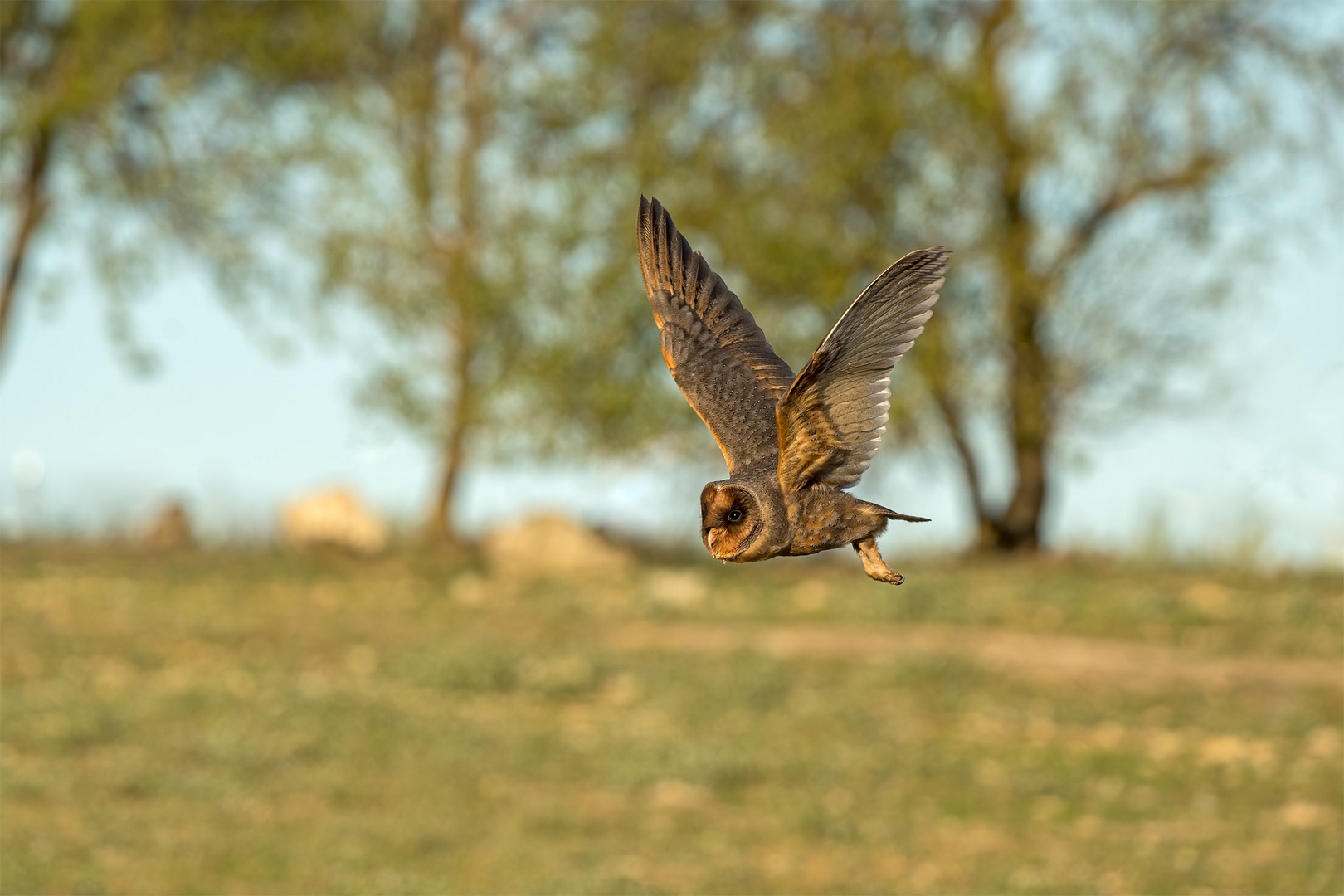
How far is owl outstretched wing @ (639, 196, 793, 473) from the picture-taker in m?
0.69

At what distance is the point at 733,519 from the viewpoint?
640mm

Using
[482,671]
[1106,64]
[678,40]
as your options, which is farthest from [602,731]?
[1106,64]

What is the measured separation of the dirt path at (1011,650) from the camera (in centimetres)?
1521

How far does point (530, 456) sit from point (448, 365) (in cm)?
235

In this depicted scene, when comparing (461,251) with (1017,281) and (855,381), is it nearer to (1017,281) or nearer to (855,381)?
(1017,281)

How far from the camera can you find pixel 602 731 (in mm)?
13281

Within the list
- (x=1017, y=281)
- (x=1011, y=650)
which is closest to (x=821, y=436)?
(x=1011, y=650)

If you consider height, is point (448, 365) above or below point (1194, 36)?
below

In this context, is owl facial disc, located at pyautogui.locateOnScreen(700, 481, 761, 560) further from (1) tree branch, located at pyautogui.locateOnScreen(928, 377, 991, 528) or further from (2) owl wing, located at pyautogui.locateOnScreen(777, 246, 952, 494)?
(1) tree branch, located at pyautogui.locateOnScreen(928, 377, 991, 528)

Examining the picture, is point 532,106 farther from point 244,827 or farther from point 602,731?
point 244,827

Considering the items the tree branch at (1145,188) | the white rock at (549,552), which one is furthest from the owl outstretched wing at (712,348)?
the white rock at (549,552)

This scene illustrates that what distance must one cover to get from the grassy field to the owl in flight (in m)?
8.75

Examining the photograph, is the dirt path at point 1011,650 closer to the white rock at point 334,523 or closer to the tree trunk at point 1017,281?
the tree trunk at point 1017,281

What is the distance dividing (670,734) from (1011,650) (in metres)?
4.69
